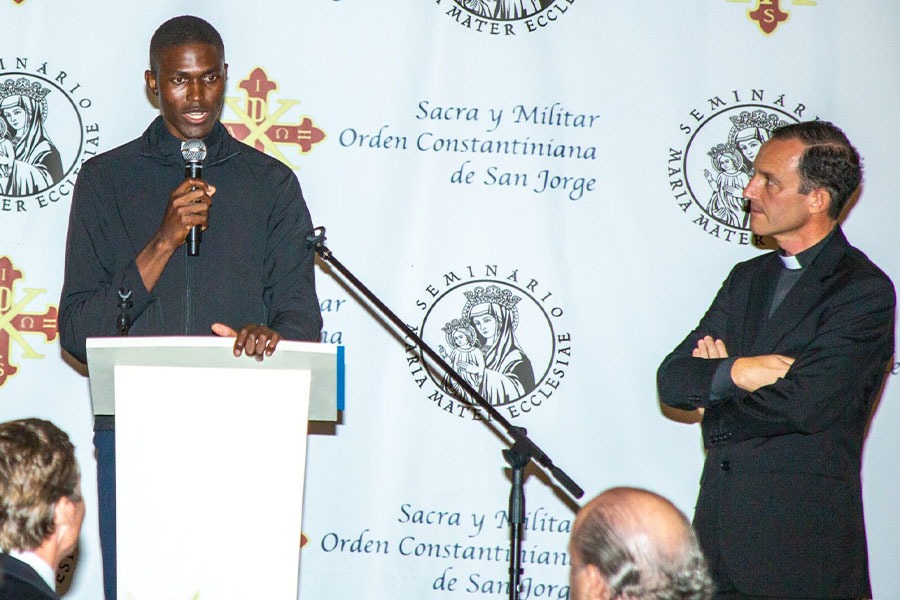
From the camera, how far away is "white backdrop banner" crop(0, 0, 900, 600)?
4188 mm

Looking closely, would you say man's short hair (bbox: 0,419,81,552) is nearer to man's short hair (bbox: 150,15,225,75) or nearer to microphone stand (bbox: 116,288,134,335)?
microphone stand (bbox: 116,288,134,335)

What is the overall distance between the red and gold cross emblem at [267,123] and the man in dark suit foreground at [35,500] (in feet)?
7.52

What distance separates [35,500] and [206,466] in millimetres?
696

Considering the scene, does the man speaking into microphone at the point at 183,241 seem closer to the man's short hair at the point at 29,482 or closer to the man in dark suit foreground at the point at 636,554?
the man's short hair at the point at 29,482

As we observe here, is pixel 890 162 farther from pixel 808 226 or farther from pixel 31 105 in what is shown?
pixel 31 105

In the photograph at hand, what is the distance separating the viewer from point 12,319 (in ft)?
13.6

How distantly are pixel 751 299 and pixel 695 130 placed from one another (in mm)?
966

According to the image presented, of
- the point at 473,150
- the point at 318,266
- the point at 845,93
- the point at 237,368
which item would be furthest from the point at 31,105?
the point at 845,93

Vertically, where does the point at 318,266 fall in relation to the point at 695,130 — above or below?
→ below

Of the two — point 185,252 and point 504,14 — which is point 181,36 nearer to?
point 185,252

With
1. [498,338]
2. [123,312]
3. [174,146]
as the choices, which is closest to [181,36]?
[174,146]

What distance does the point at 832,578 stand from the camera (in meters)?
3.19

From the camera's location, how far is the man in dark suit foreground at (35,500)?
1.98m

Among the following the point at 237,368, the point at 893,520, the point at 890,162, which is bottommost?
the point at 893,520
